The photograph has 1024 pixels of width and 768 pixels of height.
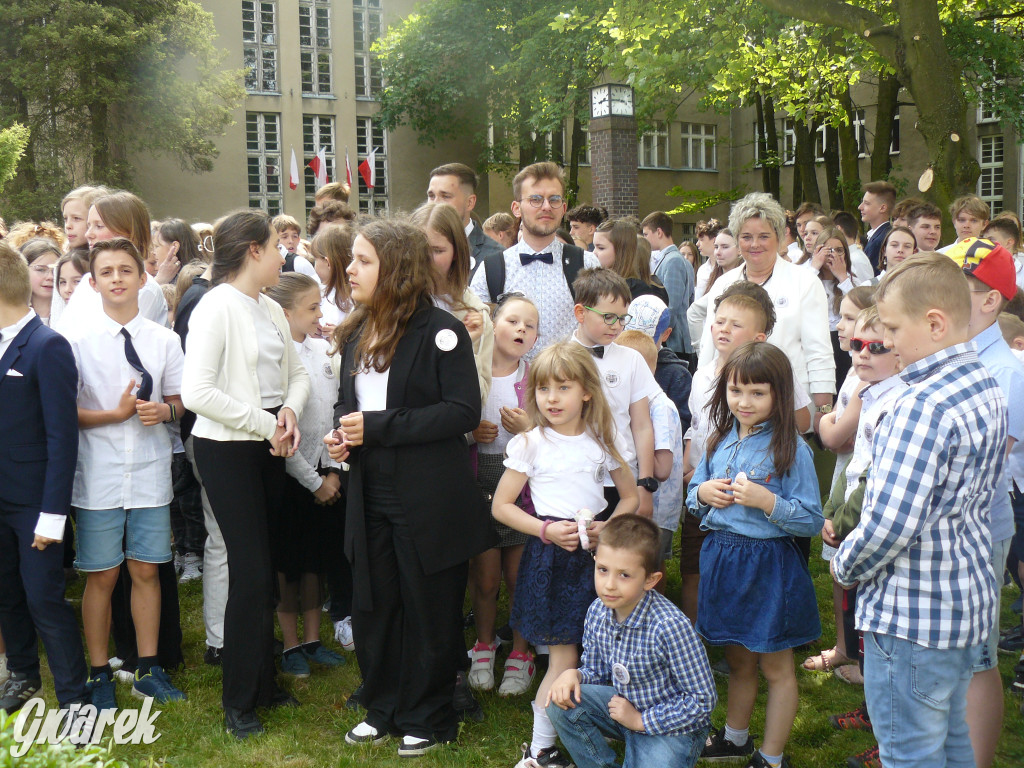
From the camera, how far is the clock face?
14.6 meters

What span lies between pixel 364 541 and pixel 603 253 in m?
3.33

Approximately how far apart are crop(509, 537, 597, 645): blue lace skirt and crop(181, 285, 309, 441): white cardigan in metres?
1.23

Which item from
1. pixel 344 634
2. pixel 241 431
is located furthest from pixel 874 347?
pixel 344 634

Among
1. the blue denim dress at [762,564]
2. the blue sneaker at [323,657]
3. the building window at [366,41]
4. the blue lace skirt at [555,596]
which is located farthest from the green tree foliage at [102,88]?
the blue denim dress at [762,564]

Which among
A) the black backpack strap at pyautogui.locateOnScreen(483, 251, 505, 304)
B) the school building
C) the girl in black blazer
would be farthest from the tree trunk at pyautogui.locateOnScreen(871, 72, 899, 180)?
the girl in black blazer

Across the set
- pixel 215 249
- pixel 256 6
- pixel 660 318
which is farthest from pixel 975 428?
pixel 256 6

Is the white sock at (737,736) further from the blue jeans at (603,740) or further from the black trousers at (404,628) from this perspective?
the black trousers at (404,628)

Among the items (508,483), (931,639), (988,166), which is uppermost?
(988,166)

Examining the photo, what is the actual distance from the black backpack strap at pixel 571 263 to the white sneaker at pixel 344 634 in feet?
6.95

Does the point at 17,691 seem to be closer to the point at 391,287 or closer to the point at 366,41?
the point at 391,287

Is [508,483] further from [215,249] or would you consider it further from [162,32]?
[162,32]

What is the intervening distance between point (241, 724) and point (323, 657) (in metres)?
0.80

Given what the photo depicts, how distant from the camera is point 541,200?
487 centimetres

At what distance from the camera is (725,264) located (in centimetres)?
838
